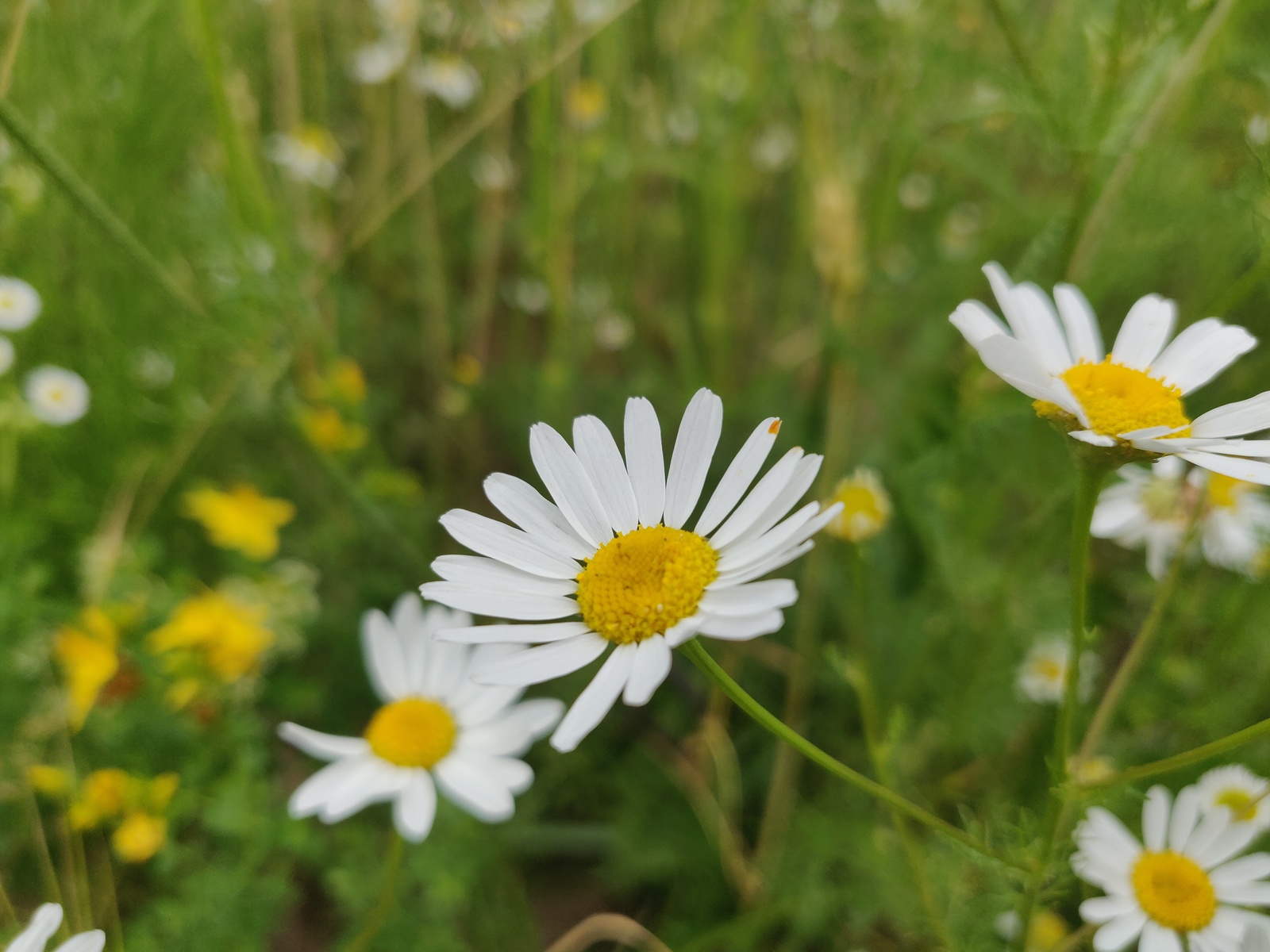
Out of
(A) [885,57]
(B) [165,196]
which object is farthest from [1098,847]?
(B) [165,196]

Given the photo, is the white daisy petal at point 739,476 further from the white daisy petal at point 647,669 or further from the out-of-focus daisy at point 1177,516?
the out-of-focus daisy at point 1177,516

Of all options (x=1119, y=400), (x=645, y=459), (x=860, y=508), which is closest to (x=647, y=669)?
(x=645, y=459)

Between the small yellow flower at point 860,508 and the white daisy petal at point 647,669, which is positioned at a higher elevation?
the small yellow flower at point 860,508

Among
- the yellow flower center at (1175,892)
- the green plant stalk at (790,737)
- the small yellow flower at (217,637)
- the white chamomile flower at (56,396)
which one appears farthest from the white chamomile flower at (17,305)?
the yellow flower center at (1175,892)

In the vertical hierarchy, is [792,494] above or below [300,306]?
below

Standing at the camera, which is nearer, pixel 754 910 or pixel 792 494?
pixel 792 494

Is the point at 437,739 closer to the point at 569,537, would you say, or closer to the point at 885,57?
the point at 569,537
